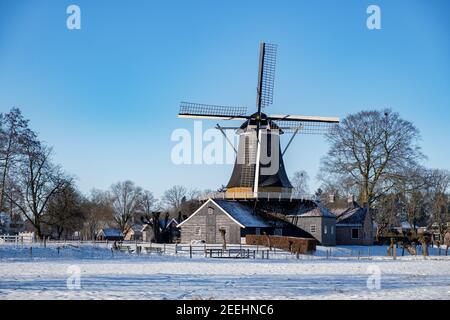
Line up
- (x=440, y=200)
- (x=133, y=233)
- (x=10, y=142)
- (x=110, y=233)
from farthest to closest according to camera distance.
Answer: (x=133, y=233)
(x=110, y=233)
(x=440, y=200)
(x=10, y=142)

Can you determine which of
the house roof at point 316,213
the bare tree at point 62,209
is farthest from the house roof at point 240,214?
the bare tree at point 62,209

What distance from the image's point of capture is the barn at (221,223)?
49.9 m

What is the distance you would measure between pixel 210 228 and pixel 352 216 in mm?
14364

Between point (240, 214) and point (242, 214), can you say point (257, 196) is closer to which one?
point (242, 214)

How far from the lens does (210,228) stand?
52312mm

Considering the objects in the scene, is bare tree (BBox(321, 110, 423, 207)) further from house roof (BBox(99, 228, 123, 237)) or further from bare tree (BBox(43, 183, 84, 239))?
house roof (BBox(99, 228, 123, 237))

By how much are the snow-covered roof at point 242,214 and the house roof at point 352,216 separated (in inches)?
370

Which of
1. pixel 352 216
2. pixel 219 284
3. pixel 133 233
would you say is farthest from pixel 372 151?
pixel 133 233

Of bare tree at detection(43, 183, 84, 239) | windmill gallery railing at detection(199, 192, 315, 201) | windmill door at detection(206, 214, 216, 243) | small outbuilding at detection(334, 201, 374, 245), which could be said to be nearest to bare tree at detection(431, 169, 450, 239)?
small outbuilding at detection(334, 201, 374, 245)

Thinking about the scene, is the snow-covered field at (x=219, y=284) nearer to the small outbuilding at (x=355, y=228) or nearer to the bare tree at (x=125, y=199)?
the small outbuilding at (x=355, y=228)

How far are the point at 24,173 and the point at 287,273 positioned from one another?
2738 centimetres

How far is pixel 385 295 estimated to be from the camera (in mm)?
16688
